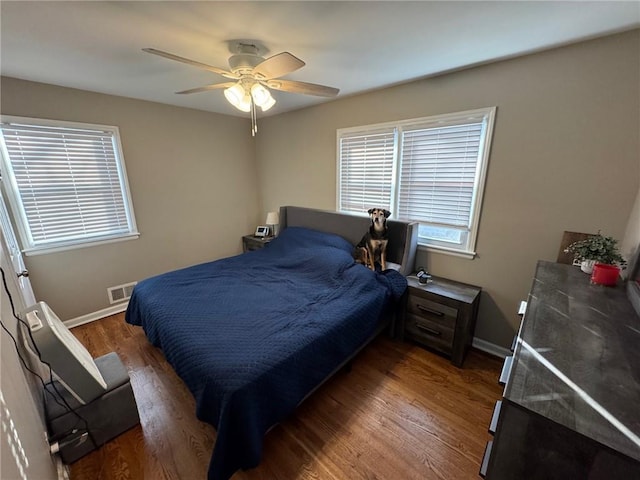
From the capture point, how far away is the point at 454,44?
1.67 m

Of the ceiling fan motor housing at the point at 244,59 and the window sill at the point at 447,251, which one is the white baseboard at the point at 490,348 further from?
the ceiling fan motor housing at the point at 244,59

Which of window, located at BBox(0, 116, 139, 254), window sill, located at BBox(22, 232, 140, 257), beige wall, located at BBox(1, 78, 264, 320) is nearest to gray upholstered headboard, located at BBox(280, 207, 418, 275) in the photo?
beige wall, located at BBox(1, 78, 264, 320)

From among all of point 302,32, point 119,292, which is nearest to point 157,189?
point 119,292

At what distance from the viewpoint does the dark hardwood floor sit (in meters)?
1.40

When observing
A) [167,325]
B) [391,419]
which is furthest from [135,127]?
[391,419]

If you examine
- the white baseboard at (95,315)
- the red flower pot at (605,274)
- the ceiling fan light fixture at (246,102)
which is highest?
the ceiling fan light fixture at (246,102)

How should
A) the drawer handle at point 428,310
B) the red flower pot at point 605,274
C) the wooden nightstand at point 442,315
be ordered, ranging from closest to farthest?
1. the red flower pot at point 605,274
2. the wooden nightstand at point 442,315
3. the drawer handle at point 428,310

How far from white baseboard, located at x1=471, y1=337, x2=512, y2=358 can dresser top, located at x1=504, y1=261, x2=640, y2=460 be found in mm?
1104

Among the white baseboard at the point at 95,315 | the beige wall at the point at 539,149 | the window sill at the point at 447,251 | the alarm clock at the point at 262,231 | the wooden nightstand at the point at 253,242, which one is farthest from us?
the alarm clock at the point at 262,231

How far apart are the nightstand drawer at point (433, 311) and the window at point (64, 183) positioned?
319 centimetres

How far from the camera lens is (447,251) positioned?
242cm

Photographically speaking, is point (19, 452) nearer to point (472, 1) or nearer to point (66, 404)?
point (66, 404)

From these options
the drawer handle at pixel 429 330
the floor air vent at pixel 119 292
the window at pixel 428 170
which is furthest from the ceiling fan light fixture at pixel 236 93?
the floor air vent at pixel 119 292

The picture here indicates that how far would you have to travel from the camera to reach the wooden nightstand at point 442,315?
6.72 feet
